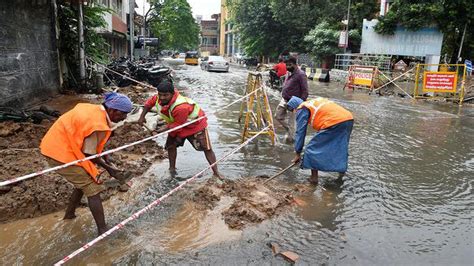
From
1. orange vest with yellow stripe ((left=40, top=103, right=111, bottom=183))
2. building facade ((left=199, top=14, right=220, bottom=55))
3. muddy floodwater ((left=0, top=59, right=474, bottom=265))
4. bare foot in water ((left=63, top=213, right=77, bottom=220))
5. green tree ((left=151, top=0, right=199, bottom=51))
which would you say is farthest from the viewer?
building facade ((left=199, top=14, right=220, bottom=55))

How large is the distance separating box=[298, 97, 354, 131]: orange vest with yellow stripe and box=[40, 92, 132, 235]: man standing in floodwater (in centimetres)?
260

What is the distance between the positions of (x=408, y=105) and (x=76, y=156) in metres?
13.6

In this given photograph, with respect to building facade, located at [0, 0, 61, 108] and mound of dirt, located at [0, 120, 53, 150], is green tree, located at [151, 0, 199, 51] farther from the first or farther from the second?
mound of dirt, located at [0, 120, 53, 150]

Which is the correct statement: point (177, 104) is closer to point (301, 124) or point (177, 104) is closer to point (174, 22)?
point (301, 124)

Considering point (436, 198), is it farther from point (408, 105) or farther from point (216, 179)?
point (408, 105)

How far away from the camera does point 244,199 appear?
4.85 metres

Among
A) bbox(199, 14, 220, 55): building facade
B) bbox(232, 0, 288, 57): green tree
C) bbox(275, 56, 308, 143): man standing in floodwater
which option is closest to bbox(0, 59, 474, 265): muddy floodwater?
bbox(275, 56, 308, 143): man standing in floodwater

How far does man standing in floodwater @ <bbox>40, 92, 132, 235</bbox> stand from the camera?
3477 mm

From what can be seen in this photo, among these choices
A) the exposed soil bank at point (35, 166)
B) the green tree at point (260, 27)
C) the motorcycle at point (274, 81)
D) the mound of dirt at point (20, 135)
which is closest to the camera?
the exposed soil bank at point (35, 166)

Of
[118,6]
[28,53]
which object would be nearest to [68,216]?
[28,53]

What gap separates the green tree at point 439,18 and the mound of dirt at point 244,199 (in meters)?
22.4

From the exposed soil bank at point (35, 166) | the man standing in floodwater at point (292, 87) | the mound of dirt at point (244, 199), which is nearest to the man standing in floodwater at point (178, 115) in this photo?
the mound of dirt at point (244, 199)

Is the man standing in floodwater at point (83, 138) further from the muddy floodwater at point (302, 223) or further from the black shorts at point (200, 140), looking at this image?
the black shorts at point (200, 140)

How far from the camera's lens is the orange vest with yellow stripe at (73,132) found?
3.47 m
